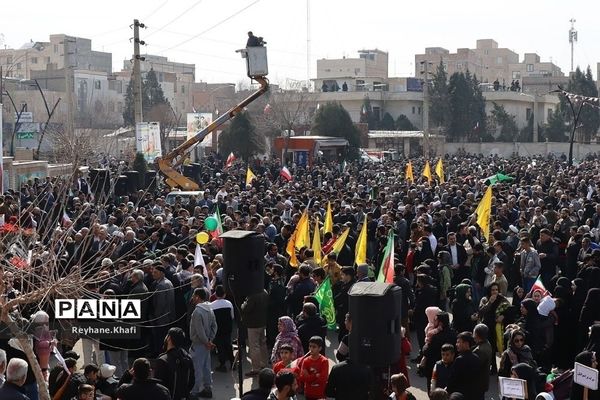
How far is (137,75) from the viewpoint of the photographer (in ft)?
123

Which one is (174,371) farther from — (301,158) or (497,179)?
(301,158)

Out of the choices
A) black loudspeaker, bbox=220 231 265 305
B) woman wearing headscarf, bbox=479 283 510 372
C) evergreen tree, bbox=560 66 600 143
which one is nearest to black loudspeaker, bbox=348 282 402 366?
black loudspeaker, bbox=220 231 265 305

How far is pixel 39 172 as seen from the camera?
37.9 m

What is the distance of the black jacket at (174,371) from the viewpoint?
10.4m

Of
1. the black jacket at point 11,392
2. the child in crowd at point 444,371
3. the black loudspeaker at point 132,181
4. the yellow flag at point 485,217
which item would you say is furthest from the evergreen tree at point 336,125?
the black jacket at point 11,392

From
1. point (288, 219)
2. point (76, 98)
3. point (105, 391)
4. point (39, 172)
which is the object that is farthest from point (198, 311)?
point (76, 98)

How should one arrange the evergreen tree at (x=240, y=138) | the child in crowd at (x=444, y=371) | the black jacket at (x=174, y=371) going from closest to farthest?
1. the child in crowd at (x=444, y=371)
2. the black jacket at (x=174, y=371)
3. the evergreen tree at (x=240, y=138)

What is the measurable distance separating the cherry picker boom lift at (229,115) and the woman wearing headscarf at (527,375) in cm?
1799

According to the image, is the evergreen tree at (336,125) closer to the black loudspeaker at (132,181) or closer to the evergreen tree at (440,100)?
the evergreen tree at (440,100)

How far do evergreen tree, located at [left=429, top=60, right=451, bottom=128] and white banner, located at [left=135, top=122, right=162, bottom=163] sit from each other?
4962cm

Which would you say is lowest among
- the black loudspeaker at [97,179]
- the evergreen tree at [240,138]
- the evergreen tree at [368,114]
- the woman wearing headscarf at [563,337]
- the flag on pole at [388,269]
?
the woman wearing headscarf at [563,337]

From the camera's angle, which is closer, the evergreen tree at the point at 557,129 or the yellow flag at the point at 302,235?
the yellow flag at the point at 302,235

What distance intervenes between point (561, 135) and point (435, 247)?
227ft

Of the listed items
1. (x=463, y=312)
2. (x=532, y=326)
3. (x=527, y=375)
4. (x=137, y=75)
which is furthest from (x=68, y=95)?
(x=527, y=375)
